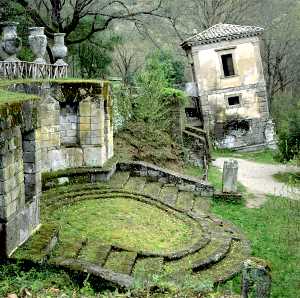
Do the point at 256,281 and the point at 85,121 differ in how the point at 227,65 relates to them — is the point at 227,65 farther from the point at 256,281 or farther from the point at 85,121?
the point at 256,281

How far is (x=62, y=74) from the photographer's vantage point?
15.7 m

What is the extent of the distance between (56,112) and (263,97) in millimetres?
17185

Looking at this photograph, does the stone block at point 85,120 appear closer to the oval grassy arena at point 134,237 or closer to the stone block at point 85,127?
the stone block at point 85,127

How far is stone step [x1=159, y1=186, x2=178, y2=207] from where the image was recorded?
13.8m

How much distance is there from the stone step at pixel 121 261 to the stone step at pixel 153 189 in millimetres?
4202

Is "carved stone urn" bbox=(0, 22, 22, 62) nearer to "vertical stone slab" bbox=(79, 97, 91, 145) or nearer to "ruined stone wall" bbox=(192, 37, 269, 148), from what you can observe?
"vertical stone slab" bbox=(79, 97, 91, 145)

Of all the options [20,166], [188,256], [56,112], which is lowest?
[188,256]

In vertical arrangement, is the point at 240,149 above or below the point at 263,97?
below

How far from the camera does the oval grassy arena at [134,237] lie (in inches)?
326

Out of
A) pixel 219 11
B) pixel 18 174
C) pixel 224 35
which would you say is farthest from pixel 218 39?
pixel 18 174

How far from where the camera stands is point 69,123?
44.8ft

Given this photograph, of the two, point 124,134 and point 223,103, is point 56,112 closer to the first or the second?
point 124,134

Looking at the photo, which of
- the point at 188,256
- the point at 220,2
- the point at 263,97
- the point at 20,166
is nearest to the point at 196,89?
the point at 263,97

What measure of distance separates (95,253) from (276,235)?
5180 mm
